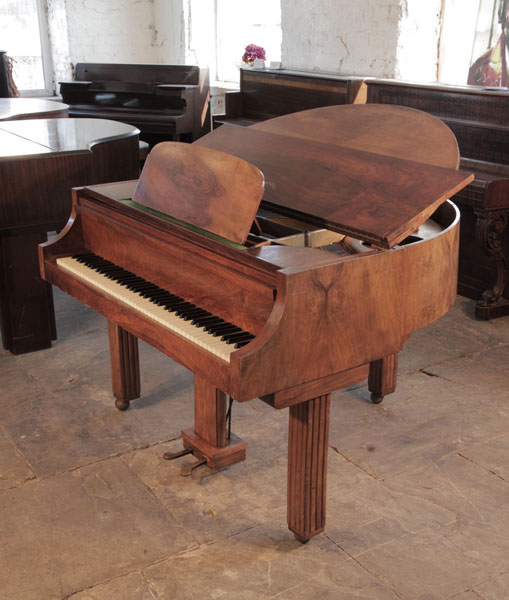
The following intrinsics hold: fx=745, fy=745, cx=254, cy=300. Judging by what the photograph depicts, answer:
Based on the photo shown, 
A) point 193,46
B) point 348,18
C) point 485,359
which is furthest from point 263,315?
point 193,46

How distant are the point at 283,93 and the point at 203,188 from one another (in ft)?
12.8

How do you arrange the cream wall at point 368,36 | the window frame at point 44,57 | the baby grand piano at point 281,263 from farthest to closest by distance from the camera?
the window frame at point 44,57 < the cream wall at point 368,36 < the baby grand piano at point 281,263

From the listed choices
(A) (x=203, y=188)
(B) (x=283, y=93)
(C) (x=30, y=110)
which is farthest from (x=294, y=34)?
(A) (x=203, y=188)

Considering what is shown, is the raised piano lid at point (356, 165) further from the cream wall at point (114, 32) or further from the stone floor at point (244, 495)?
the cream wall at point (114, 32)

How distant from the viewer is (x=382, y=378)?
10.8 feet

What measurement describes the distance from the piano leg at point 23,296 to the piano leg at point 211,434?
1355 millimetres

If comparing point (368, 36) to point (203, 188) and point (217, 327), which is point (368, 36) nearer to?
point (203, 188)

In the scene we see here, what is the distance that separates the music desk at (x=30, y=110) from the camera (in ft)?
16.3

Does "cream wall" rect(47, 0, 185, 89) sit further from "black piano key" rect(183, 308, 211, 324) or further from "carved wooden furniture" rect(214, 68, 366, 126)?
"black piano key" rect(183, 308, 211, 324)

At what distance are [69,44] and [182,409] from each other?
22.8 feet

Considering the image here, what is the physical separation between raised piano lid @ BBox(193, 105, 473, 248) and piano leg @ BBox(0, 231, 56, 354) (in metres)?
1.18

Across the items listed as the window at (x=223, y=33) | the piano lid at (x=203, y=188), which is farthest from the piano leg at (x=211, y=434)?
the window at (x=223, y=33)

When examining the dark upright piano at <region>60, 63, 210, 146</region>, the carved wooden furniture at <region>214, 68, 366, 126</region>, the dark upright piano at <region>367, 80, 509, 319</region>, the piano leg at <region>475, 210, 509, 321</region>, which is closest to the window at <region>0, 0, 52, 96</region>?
the dark upright piano at <region>60, 63, 210, 146</region>

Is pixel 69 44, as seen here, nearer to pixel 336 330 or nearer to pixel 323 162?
pixel 323 162
